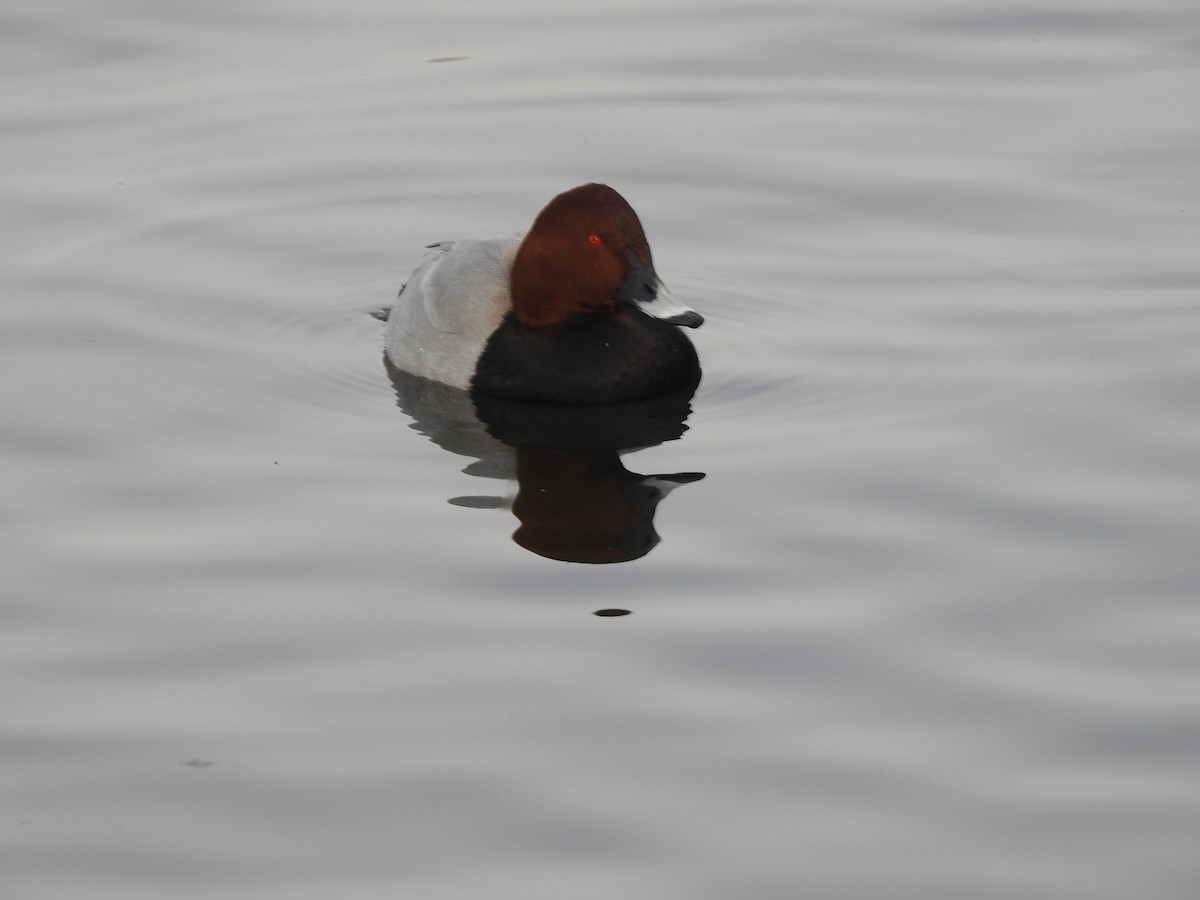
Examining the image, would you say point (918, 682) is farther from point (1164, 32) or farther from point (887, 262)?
point (1164, 32)

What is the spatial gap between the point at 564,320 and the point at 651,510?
1.54 metres

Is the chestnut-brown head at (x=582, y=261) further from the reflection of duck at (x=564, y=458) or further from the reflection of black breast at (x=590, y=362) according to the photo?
the reflection of duck at (x=564, y=458)

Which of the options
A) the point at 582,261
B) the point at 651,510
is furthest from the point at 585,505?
the point at 582,261

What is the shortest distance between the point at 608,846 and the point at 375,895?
510mm

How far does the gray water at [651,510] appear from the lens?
4473 millimetres

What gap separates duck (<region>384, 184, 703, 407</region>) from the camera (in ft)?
23.9

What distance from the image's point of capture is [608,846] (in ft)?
14.4

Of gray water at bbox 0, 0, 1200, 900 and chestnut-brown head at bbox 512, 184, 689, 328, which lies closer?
gray water at bbox 0, 0, 1200, 900

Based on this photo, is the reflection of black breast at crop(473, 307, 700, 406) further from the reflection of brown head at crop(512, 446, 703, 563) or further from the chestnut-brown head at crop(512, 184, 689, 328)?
the reflection of brown head at crop(512, 446, 703, 563)

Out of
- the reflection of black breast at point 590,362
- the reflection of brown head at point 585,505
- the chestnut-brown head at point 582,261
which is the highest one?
the chestnut-brown head at point 582,261

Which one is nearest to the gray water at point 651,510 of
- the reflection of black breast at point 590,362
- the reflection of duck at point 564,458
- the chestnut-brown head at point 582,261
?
the reflection of duck at point 564,458

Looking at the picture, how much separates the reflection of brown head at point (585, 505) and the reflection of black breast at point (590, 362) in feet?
1.66

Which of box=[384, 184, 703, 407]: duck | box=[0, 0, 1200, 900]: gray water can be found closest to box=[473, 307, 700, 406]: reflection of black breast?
box=[384, 184, 703, 407]: duck

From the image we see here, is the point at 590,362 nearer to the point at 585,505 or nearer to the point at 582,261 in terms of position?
the point at 582,261
